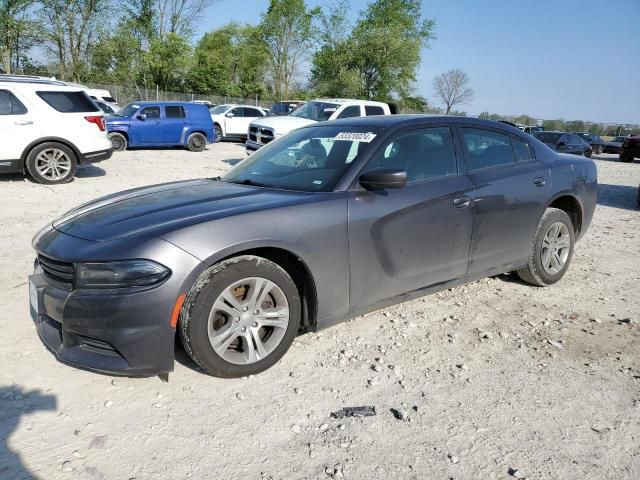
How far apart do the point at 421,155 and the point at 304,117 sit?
436 inches

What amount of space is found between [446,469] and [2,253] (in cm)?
488

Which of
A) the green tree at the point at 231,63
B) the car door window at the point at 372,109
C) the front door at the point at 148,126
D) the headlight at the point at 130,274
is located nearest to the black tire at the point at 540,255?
the headlight at the point at 130,274

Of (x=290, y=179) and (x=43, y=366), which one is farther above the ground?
(x=290, y=179)

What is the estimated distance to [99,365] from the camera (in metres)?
2.67

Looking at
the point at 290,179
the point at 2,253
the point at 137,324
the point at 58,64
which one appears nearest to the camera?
the point at 137,324

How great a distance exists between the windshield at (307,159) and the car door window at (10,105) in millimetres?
6921

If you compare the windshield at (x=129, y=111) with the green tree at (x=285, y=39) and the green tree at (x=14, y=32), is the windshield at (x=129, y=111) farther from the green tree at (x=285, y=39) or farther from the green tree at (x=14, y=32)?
the green tree at (x=285, y=39)

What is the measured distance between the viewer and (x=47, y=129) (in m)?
9.20

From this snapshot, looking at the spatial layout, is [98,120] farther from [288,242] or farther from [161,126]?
[288,242]

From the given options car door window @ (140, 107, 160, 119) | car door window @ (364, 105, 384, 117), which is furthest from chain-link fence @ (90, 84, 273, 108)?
car door window @ (364, 105, 384, 117)

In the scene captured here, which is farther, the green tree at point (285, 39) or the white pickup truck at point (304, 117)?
the green tree at point (285, 39)

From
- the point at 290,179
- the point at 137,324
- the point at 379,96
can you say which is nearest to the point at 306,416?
the point at 137,324

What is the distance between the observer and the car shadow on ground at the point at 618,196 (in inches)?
395

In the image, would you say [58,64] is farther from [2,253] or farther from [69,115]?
[2,253]
